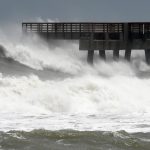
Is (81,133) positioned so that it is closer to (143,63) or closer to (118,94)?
(118,94)

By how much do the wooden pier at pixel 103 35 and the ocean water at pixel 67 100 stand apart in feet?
2.98

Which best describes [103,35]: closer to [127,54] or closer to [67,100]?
[127,54]

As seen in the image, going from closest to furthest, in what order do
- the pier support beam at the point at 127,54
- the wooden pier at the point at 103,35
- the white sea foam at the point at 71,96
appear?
the white sea foam at the point at 71,96 → the wooden pier at the point at 103,35 → the pier support beam at the point at 127,54

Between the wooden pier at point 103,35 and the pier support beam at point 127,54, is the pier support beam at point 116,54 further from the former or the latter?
the pier support beam at point 127,54

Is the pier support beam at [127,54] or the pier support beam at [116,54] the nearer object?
the pier support beam at [116,54]

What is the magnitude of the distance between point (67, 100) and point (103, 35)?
13.5 metres

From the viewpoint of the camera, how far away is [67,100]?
1903 cm

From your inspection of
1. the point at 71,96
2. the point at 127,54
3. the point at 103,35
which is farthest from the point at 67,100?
the point at 127,54

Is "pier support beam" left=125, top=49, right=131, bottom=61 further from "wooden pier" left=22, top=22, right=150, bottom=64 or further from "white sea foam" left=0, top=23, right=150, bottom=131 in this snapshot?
"white sea foam" left=0, top=23, right=150, bottom=131

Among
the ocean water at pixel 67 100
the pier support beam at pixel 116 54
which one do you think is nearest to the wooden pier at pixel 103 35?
the pier support beam at pixel 116 54

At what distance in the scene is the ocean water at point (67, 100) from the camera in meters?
11.7

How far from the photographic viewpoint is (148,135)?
1234 centimetres

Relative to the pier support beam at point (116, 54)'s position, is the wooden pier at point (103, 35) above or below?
above

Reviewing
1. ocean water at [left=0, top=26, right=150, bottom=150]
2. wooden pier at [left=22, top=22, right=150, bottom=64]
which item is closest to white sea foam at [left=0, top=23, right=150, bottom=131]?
ocean water at [left=0, top=26, right=150, bottom=150]
